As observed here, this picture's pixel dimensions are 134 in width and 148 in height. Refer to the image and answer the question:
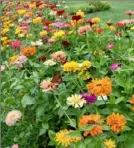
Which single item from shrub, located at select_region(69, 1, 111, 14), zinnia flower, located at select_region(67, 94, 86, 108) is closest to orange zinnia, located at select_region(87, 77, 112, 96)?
zinnia flower, located at select_region(67, 94, 86, 108)

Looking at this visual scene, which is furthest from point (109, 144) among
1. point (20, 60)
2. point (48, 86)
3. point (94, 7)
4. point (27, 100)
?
point (94, 7)

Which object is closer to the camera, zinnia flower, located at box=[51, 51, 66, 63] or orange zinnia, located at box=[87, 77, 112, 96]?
orange zinnia, located at box=[87, 77, 112, 96]

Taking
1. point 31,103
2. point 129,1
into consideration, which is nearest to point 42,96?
point 31,103

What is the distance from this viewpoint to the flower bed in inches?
80.3

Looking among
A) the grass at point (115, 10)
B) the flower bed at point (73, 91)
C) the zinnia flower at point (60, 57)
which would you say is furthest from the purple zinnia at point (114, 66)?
the grass at point (115, 10)

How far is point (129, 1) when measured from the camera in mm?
9609

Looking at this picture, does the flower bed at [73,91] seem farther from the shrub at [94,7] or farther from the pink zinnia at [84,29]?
the shrub at [94,7]

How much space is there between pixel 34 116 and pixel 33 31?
1.52 m

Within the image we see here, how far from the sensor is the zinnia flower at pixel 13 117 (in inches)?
98.1

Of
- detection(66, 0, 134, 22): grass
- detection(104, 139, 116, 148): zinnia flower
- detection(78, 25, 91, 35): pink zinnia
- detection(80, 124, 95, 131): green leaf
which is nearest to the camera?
detection(80, 124, 95, 131): green leaf

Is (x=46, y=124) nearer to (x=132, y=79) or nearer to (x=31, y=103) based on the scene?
(x=31, y=103)

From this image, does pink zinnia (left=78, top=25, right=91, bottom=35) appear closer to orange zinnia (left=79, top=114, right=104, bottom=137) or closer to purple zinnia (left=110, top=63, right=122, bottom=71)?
purple zinnia (left=110, top=63, right=122, bottom=71)

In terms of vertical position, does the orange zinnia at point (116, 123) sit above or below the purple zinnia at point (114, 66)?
above

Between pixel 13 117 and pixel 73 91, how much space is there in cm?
40
